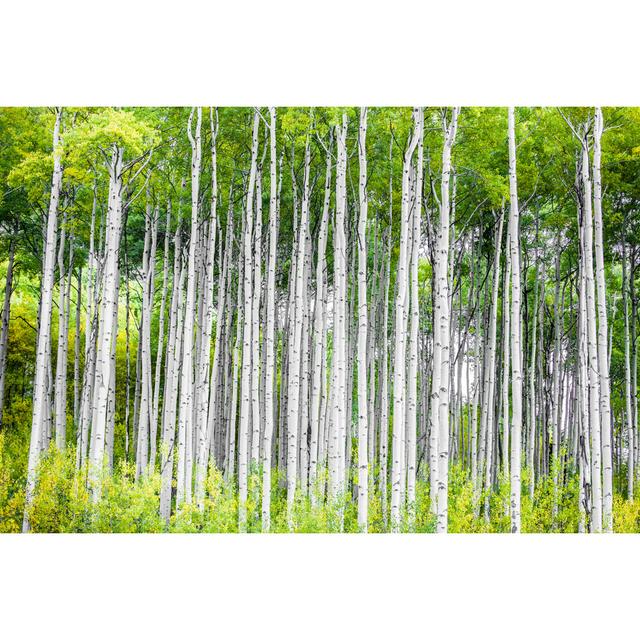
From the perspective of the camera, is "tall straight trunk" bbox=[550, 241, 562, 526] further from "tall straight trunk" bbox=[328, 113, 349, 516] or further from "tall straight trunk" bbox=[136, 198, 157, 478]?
"tall straight trunk" bbox=[136, 198, 157, 478]

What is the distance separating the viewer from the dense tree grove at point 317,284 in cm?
538

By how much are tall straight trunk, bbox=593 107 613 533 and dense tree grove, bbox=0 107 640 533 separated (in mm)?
17

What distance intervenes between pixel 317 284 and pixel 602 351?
9.06ft

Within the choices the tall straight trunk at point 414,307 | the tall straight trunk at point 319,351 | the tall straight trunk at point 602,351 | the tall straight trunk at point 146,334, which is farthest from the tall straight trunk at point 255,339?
the tall straight trunk at point 602,351

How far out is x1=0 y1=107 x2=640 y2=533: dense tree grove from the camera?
5375 mm

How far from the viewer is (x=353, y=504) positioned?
562 cm

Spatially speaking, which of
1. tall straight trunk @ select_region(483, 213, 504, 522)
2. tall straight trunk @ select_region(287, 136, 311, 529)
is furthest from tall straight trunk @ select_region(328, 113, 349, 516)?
tall straight trunk @ select_region(483, 213, 504, 522)

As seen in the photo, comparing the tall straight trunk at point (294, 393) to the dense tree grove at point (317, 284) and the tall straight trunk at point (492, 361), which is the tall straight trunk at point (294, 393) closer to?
the dense tree grove at point (317, 284)

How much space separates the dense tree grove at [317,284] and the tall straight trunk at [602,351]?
0.02 meters

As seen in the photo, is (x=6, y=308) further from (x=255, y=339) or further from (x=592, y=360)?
(x=592, y=360)

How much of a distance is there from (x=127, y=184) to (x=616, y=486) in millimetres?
5542
